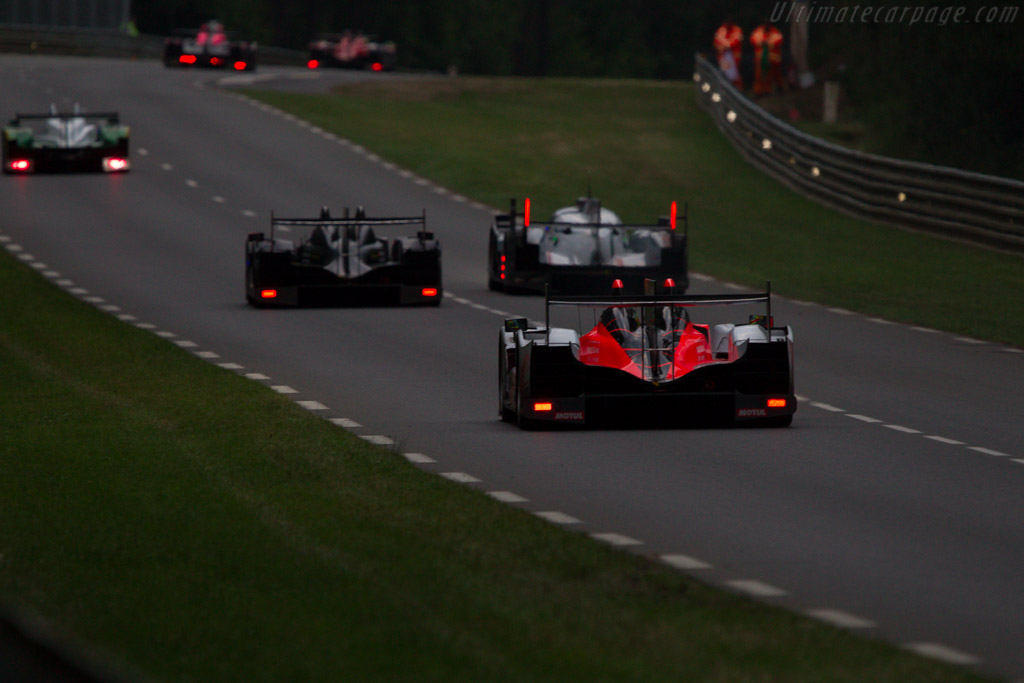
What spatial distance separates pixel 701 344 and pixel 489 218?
79.1 feet

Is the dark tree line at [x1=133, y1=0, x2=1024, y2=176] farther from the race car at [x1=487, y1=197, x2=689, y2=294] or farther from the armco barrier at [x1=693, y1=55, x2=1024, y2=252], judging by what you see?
the race car at [x1=487, y1=197, x2=689, y2=294]

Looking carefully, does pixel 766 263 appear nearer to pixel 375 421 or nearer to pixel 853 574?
pixel 375 421

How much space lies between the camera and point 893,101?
4466cm

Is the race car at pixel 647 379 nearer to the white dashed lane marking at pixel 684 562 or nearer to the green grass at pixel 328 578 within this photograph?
the green grass at pixel 328 578

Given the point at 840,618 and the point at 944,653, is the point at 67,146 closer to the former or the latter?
the point at 840,618

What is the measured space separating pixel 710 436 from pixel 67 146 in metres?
30.9

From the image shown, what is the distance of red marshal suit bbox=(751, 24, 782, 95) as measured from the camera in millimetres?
61091

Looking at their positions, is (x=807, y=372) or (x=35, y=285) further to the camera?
(x=35, y=285)

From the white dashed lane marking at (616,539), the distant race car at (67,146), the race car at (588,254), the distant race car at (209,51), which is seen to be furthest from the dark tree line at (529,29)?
the white dashed lane marking at (616,539)

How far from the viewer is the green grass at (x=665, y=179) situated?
29109 mm

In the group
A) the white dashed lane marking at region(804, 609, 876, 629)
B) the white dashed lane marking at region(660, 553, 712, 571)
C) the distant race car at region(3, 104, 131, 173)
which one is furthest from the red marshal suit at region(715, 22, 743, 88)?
the white dashed lane marking at region(804, 609, 876, 629)

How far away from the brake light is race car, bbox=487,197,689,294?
718 inches

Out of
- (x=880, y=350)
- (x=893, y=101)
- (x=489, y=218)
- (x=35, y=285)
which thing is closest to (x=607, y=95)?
(x=893, y=101)
